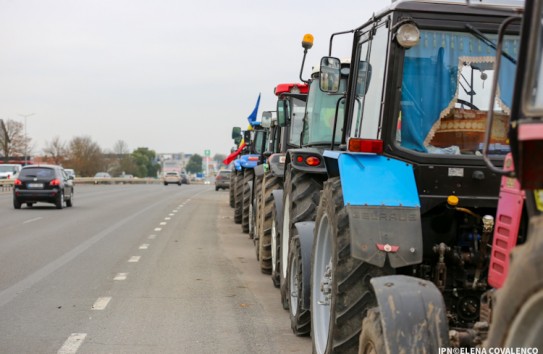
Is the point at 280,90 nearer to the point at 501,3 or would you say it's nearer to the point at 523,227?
the point at 501,3

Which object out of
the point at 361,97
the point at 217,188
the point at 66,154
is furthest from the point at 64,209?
the point at 66,154

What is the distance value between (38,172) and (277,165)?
19321 millimetres

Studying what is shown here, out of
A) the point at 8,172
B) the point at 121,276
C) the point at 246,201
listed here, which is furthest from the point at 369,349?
the point at 8,172

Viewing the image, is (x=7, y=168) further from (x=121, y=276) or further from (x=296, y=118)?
(x=121, y=276)

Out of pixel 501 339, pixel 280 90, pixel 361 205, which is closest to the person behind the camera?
pixel 501 339

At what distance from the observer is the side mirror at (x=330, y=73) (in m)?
6.17

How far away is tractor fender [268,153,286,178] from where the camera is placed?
11264mm

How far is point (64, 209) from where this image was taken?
28625 millimetres

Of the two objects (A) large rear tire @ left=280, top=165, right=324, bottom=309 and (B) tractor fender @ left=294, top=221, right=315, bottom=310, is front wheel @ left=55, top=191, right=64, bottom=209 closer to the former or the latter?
(A) large rear tire @ left=280, top=165, right=324, bottom=309

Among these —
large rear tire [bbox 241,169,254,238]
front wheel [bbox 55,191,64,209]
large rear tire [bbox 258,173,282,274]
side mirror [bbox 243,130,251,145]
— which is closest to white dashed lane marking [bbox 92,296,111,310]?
large rear tire [bbox 258,173,282,274]

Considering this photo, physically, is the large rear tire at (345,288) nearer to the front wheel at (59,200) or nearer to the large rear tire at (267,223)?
the large rear tire at (267,223)

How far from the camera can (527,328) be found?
247 cm

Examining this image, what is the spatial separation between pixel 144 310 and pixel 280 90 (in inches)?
248

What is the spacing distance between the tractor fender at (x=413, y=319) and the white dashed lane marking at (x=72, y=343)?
3736 mm
